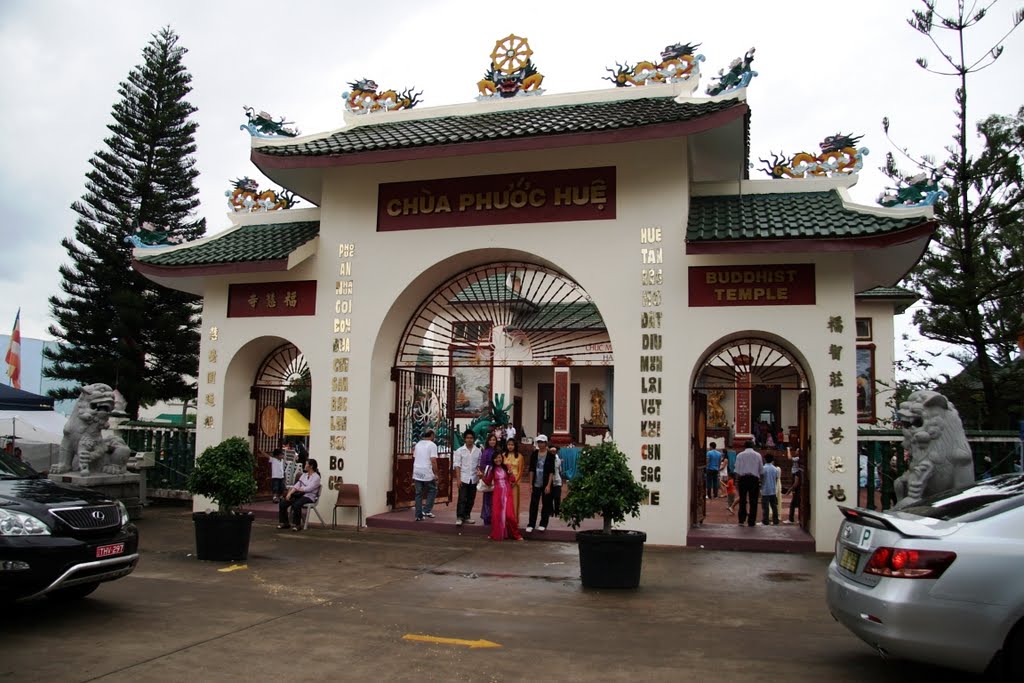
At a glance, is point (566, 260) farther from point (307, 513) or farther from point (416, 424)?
point (307, 513)

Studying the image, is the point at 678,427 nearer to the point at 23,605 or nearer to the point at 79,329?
the point at 23,605

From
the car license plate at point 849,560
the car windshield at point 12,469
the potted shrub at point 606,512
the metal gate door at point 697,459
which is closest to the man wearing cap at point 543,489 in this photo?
the metal gate door at point 697,459

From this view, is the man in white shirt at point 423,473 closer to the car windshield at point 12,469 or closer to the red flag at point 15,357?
the car windshield at point 12,469

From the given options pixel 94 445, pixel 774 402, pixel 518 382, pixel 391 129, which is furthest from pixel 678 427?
pixel 774 402

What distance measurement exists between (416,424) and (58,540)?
26.9 feet

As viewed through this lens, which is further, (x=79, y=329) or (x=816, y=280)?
(x=79, y=329)

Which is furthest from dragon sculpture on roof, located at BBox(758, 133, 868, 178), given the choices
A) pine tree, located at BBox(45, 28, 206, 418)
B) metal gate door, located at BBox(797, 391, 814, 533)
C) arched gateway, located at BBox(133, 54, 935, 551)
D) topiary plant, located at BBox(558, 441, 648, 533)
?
pine tree, located at BBox(45, 28, 206, 418)

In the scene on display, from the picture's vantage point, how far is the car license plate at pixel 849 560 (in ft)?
17.0

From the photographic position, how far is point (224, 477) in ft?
31.0

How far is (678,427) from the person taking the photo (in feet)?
36.6

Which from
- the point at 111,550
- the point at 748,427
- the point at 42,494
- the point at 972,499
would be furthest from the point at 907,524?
the point at 748,427

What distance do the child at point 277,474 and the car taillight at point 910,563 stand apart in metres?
11.4

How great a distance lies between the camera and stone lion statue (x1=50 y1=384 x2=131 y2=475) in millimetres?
12836

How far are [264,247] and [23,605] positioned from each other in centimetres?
717
